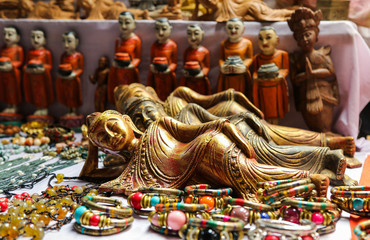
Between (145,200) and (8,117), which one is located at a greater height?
(145,200)

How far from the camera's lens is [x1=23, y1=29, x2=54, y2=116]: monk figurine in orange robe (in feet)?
11.4

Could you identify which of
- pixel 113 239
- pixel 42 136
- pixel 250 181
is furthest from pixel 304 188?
pixel 42 136

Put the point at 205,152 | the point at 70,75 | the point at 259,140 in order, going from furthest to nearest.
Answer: the point at 70,75
the point at 259,140
the point at 205,152

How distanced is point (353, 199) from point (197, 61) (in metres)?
1.82

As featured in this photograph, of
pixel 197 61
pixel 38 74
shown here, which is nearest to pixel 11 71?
pixel 38 74

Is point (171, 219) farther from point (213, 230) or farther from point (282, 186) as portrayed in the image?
point (282, 186)

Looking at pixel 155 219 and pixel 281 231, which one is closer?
pixel 281 231

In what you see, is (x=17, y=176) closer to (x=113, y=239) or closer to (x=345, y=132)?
(x=113, y=239)

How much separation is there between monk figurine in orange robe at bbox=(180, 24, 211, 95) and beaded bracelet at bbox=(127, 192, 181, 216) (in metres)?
1.52

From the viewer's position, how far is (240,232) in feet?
4.47

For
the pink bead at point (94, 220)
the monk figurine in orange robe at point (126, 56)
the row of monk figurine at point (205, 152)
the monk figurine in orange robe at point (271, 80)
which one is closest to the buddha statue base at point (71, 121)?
the monk figurine in orange robe at point (126, 56)

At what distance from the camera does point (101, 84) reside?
3418 millimetres

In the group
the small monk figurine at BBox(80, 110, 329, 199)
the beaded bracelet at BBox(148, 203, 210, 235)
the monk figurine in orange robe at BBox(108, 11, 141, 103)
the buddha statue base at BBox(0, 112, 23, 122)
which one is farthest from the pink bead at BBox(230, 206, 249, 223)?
the buddha statue base at BBox(0, 112, 23, 122)

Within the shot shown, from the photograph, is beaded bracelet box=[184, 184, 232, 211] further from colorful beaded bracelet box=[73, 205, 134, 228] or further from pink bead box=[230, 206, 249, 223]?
colorful beaded bracelet box=[73, 205, 134, 228]
